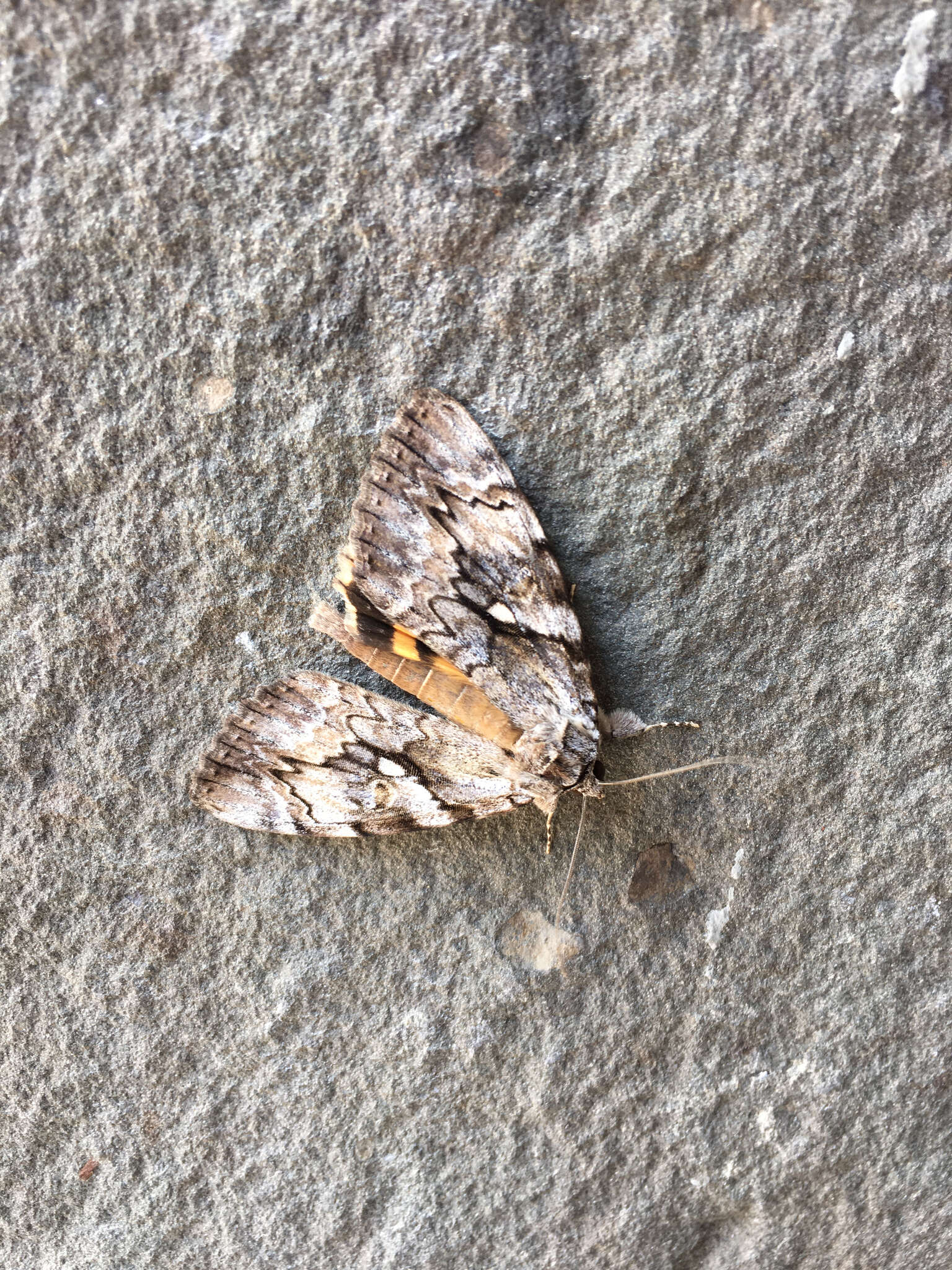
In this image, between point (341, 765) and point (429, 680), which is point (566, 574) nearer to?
point (429, 680)

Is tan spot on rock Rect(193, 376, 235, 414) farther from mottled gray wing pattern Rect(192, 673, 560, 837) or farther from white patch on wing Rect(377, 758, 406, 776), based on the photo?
white patch on wing Rect(377, 758, 406, 776)

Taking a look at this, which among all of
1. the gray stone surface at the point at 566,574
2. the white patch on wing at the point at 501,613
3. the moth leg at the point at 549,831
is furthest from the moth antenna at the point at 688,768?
the white patch on wing at the point at 501,613

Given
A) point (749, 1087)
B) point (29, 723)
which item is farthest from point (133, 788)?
point (749, 1087)

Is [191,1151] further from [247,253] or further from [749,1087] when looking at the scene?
[247,253]

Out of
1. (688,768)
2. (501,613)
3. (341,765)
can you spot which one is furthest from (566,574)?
(341,765)

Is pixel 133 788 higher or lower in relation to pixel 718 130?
lower

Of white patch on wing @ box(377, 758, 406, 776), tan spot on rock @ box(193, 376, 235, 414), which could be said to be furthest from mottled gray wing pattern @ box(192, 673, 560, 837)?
tan spot on rock @ box(193, 376, 235, 414)

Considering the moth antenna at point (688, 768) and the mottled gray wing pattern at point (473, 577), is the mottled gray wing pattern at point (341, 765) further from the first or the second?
the moth antenna at point (688, 768)
